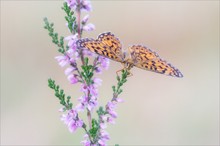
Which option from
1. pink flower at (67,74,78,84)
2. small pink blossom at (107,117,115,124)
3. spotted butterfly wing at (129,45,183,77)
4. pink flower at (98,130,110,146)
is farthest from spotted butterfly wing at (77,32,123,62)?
pink flower at (98,130,110,146)

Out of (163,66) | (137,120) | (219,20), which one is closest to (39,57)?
(137,120)

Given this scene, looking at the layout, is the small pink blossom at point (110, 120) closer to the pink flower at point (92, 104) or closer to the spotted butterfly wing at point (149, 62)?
the pink flower at point (92, 104)

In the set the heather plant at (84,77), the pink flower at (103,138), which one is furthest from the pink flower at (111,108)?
the pink flower at (103,138)

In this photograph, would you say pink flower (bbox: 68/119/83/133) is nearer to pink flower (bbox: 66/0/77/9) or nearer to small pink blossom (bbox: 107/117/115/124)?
small pink blossom (bbox: 107/117/115/124)

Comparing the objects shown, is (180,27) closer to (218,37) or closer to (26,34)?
(218,37)

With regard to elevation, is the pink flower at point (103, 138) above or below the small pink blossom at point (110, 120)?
below

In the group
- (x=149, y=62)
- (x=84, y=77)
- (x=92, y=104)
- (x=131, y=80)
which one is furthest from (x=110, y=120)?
(x=131, y=80)

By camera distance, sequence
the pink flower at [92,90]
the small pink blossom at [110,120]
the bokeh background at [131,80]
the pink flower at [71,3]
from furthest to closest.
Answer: the bokeh background at [131,80] < the small pink blossom at [110,120] < the pink flower at [71,3] < the pink flower at [92,90]
